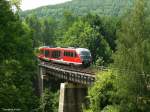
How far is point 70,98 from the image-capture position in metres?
42.8

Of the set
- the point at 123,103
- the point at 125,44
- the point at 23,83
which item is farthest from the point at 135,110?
the point at 23,83

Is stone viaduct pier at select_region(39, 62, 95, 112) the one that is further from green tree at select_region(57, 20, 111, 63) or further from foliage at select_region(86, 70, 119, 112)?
green tree at select_region(57, 20, 111, 63)

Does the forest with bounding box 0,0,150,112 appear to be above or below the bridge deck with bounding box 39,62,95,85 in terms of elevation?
above

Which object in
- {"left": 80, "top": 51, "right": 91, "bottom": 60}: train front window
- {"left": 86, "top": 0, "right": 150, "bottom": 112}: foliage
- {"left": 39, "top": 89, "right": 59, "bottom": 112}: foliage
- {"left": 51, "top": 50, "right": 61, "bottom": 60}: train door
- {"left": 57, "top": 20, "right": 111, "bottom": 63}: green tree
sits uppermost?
{"left": 86, "top": 0, "right": 150, "bottom": 112}: foliage

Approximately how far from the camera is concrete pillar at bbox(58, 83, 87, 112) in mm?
42469

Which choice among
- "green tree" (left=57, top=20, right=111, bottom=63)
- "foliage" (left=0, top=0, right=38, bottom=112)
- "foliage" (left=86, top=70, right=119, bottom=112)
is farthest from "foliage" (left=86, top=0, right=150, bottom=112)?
"green tree" (left=57, top=20, right=111, bottom=63)

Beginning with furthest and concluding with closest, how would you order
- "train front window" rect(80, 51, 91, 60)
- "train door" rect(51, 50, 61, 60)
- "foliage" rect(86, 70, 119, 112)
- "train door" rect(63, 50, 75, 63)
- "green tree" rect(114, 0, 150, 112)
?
"train door" rect(51, 50, 61, 60), "train door" rect(63, 50, 75, 63), "train front window" rect(80, 51, 91, 60), "foliage" rect(86, 70, 119, 112), "green tree" rect(114, 0, 150, 112)

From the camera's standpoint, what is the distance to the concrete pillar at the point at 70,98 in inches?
1672

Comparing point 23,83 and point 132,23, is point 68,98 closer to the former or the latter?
point 132,23

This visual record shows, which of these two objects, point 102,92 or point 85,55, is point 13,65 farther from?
point 85,55

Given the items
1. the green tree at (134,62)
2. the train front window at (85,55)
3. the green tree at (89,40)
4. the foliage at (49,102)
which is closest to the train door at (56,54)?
the train front window at (85,55)

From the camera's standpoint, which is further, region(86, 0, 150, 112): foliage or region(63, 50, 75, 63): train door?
region(63, 50, 75, 63): train door

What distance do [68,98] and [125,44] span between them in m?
13.4

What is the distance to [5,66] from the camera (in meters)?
16.6
